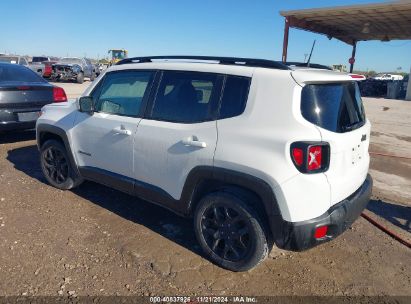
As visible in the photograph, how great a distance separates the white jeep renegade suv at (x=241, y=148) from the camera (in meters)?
2.71

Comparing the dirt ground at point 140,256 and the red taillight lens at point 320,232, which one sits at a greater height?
the red taillight lens at point 320,232

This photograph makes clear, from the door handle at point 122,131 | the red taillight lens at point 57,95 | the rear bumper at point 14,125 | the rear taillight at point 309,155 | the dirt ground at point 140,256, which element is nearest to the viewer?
the rear taillight at point 309,155

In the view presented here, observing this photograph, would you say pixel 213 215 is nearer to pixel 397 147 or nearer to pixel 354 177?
pixel 354 177

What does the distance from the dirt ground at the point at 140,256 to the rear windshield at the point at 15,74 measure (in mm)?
2985

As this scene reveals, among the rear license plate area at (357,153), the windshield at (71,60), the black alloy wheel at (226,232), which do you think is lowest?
the black alloy wheel at (226,232)

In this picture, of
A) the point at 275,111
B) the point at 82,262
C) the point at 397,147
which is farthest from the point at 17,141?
the point at 397,147

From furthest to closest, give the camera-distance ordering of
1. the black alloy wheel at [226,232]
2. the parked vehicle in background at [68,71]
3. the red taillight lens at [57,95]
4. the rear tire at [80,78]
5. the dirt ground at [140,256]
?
1. the rear tire at [80,78]
2. the parked vehicle in background at [68,71]
3. the red taillight lens at [57,95]
4. the black alloy wheel at [226,232]
5. the dirt ground at [140,256]

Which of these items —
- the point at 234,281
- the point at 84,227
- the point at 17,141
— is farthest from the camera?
the point at 17,141

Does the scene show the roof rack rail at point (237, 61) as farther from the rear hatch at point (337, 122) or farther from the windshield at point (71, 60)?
the windshield at point (71, 60)

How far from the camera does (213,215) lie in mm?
3217

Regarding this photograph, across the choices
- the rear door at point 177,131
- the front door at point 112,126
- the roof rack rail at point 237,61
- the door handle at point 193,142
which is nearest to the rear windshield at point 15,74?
the front door at point 112,126

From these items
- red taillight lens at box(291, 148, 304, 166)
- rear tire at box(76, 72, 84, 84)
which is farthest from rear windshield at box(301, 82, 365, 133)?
rear tire at box(76, 72, 84, 84)

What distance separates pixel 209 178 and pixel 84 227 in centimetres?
163

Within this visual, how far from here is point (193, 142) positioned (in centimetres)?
314
